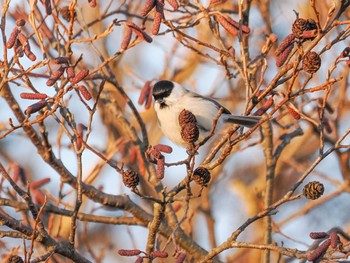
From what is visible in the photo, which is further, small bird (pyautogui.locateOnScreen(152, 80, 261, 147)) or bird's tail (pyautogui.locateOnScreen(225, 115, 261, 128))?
small bird (pyautogui.locateOnScreen(152, 80, 261, 147))

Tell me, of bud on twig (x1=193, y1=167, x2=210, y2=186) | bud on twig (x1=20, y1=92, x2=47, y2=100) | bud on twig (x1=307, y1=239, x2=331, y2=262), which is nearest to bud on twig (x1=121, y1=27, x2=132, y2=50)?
bud on twig (x1=20, y1=92, x2=47, y2=100)

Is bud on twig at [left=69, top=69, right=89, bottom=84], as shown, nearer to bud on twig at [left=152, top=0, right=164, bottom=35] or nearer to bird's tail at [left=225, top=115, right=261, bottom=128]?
bud on twig at [left=152, top=0, right=164, bottom=35]

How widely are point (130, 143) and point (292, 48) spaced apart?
1.84m

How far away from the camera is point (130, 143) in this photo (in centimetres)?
391

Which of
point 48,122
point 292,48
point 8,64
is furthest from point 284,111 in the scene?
point 48,122

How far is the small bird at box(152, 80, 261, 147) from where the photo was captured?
3416mm

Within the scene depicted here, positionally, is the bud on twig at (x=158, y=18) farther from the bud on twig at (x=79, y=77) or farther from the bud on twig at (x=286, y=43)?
the bud on twig at (x=286, y=43)

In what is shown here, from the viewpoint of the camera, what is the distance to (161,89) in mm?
3559

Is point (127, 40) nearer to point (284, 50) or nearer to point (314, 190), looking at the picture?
point (284, 50)

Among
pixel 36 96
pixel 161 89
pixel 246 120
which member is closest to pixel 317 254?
pixel 246 120

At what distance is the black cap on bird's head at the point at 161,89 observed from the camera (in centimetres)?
354

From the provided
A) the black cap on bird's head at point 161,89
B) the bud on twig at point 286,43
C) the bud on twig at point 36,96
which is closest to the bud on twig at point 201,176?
the bud on twig at point 286,43

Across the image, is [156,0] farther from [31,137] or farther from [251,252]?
[251,252]

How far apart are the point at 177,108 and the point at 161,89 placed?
6.5 inches
